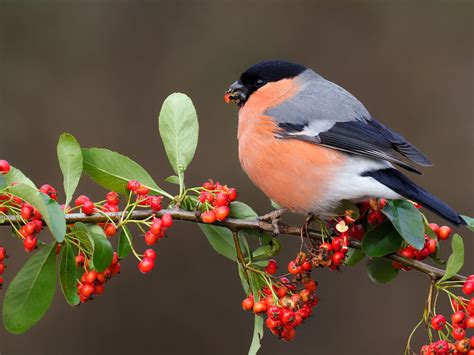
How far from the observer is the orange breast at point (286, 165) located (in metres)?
2.31

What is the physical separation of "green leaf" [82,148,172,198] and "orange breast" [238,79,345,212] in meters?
0.55

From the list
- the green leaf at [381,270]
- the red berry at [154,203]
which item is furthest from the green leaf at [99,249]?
the green leaf at [381,270]

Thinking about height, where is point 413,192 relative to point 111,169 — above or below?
below

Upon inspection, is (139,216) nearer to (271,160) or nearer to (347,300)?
(271,160)

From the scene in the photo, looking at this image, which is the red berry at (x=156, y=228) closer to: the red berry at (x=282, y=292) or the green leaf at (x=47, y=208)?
the green leaf at (x=47, y=208)

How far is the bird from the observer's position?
2.22 metres

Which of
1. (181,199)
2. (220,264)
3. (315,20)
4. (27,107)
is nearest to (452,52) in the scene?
(315,20)

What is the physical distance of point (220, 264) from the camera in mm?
4941

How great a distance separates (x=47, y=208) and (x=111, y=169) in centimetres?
35

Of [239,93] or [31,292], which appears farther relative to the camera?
[239,93]

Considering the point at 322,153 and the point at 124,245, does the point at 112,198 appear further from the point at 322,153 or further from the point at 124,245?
the point at 322,153

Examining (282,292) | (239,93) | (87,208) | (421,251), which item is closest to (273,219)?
(282,292)

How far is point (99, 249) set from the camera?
1.68 m

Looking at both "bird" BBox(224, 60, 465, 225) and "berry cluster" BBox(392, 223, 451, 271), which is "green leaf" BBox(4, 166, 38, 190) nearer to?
"bird" BBox(224, 60, 465, 225)
